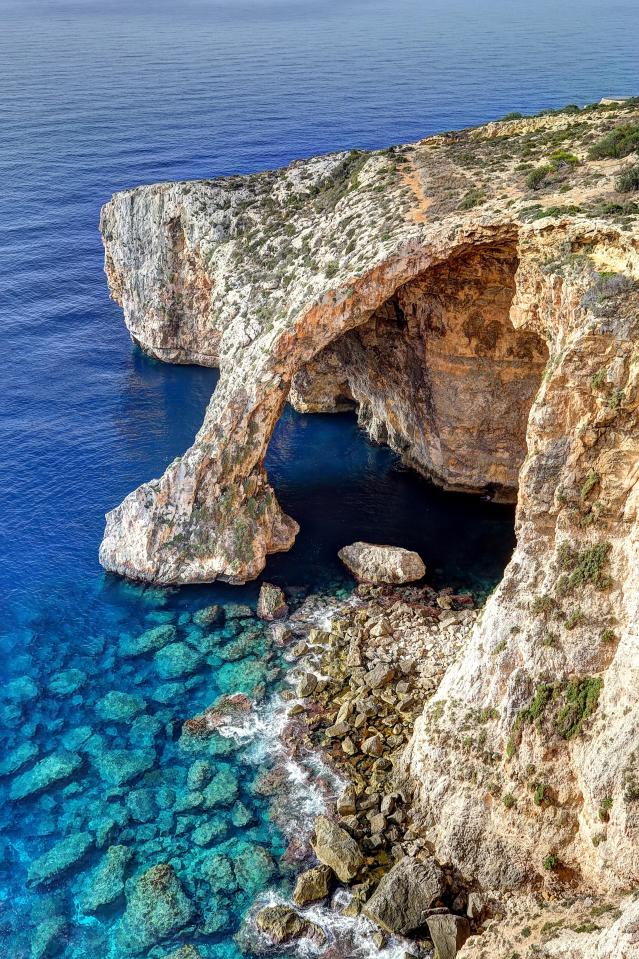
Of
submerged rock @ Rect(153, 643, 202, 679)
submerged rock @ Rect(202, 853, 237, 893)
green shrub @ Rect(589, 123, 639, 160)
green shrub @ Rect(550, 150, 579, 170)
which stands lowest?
submerged rock @ Rect(202, 853, 237, 893)

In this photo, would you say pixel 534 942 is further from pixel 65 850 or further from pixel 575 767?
pixel 65 850

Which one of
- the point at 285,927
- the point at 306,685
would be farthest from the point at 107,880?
the point at 306,685

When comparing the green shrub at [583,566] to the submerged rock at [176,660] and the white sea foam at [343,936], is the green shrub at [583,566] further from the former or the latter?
the submerged rock at [176,660]

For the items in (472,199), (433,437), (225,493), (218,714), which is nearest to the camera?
(218,714)

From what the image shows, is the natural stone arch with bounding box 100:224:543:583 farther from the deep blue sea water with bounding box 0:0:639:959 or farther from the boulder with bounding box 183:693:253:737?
the boulder with bounding box 183:693:253:737

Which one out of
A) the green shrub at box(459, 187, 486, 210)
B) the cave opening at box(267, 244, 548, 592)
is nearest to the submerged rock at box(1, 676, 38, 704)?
the cave opening at box(267, 244, 548, 592)

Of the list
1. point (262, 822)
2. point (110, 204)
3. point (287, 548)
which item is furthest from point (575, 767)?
point (110, 204)

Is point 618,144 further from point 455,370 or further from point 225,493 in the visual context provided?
point 225,493
